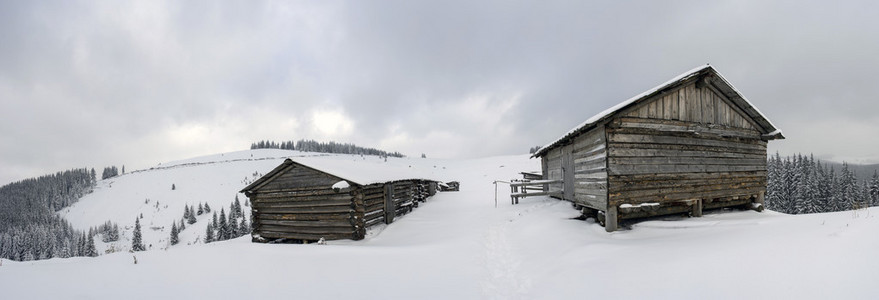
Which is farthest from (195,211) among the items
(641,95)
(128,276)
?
(641,95)

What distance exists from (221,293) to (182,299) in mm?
541

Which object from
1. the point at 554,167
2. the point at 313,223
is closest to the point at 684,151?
the point at 554,167

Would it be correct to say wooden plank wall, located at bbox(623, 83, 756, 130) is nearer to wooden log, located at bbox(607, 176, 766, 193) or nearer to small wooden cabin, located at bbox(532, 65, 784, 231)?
small wooden cabin, located at bbox(532, 65, 784, 231)

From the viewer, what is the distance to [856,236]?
4402 millimetres

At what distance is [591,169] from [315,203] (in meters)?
12.3

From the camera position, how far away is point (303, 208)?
584 inches

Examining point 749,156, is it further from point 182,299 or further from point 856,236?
point 182,299

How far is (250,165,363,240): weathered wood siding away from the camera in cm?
1383

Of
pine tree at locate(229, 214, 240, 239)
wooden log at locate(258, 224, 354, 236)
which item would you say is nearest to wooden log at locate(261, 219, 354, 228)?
wooden log at locate(258, 224, 354, 236)

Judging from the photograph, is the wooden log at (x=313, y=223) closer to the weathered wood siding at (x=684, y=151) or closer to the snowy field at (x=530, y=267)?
the snowy field at (x=530, y=267)

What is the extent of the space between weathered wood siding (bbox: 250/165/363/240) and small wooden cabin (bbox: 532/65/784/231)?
10092 mm

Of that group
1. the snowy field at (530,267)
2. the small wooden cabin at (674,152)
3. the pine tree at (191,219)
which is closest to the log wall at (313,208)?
the snowy field at (530,267)

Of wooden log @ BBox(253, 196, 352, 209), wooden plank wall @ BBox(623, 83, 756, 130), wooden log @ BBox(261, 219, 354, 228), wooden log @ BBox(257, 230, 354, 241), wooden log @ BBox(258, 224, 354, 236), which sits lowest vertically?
wooden log @ BBox(257, 230, 354, 241)

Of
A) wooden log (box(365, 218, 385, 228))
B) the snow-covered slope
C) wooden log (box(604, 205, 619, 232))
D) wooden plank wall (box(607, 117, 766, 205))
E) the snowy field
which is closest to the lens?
the snowy field
